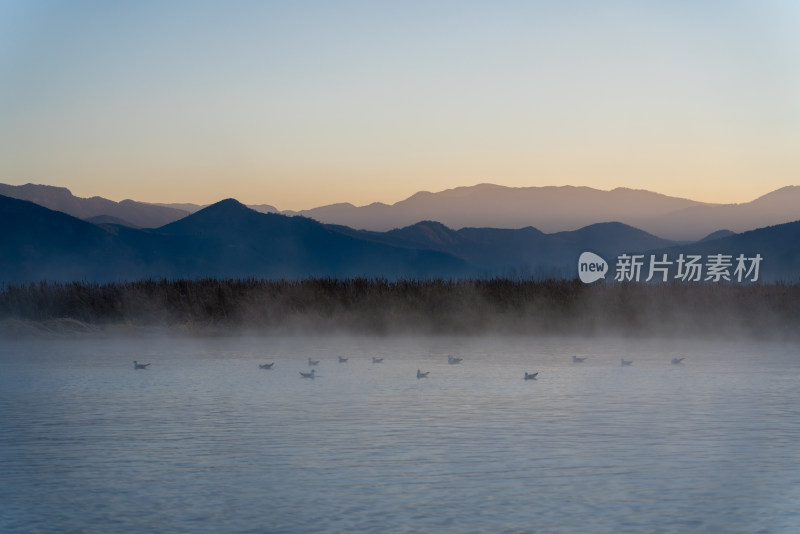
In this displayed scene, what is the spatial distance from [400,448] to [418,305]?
32.0 m

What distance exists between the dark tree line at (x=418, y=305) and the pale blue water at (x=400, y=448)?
1554 centimetres

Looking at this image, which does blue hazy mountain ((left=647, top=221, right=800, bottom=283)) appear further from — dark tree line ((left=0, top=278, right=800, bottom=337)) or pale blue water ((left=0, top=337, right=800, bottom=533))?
pale blue water ((left=0, top=337, right=800, bottom=533))

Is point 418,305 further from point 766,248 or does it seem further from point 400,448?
point 766,248

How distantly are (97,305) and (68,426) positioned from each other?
30.9 m

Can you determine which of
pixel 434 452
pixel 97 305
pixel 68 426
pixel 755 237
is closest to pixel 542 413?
pixel 434 452

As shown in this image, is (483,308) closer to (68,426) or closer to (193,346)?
(193,346)

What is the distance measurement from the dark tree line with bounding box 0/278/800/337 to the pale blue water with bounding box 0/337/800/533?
15544 mm

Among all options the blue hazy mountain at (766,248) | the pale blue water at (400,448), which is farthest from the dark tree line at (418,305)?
the blue hazy mountain at (766,248)

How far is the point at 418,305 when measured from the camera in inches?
1913

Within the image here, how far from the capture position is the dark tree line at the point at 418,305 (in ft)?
153

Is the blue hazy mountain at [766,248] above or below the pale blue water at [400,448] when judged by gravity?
A: above

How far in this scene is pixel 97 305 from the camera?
49.0m

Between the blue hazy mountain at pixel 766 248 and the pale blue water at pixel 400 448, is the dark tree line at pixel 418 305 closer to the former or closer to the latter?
the pale blue water at pixel 400 448

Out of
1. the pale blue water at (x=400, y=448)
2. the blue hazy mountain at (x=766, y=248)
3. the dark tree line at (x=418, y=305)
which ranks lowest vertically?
the pale blue water at (x=400, y=448)
